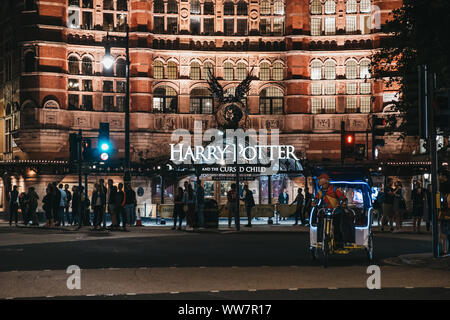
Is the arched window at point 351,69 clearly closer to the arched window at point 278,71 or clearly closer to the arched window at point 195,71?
the arched window at point 278,71

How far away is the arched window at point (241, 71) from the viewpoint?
5316cm

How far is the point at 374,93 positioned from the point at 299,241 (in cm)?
2906

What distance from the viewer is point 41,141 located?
159ft

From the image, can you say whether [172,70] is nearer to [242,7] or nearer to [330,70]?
[242,7]

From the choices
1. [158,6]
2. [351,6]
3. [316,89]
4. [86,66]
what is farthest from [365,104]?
[86,66]

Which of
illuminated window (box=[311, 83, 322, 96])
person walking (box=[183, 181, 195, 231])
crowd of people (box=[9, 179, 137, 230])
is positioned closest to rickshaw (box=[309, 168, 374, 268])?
person walking (box=[183, 181, 195, 231])

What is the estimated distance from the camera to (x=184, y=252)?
20.4m

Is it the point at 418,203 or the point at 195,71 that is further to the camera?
the point at 195,71

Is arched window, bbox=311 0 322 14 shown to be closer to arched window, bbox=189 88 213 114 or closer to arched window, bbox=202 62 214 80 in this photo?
arched window, bbox=202 62 214 80

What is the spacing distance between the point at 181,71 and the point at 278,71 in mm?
6286

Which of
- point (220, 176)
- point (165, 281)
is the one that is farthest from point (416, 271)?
point (220, 176)

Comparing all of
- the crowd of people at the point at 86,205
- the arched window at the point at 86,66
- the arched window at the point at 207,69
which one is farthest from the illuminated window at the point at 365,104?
the crowd of people at the point at 86,205

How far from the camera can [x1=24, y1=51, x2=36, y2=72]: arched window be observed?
161 ft
